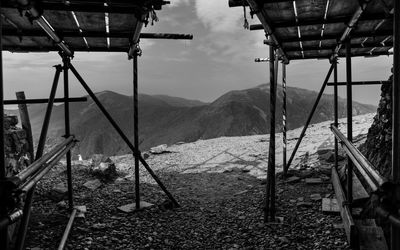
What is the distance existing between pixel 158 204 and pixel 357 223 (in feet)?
14.1

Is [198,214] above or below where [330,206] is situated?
below

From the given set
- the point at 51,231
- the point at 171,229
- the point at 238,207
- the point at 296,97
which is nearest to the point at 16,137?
the point at 51,231

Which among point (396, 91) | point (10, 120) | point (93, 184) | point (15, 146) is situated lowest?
point (93, 184)

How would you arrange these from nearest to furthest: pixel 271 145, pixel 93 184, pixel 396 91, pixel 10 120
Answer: pixel 396 91 < pixel 271 145 < pixel 10 120 < pixel 93 184

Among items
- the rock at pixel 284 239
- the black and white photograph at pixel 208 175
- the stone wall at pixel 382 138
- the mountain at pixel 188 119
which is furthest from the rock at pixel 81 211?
the mountain at pixel 188 119

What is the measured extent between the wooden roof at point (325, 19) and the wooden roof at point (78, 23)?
1541 mm

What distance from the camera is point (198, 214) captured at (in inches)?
288

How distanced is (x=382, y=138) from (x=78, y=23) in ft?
19.3

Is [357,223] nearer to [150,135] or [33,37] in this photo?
[33,37]

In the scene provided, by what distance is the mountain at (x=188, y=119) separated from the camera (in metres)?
47.2

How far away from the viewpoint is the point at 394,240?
243 cm

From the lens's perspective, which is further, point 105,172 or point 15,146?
point 105,172

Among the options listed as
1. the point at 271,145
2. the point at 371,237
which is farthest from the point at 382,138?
the point at 371,237

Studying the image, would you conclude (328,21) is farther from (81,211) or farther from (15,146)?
(15,146)
